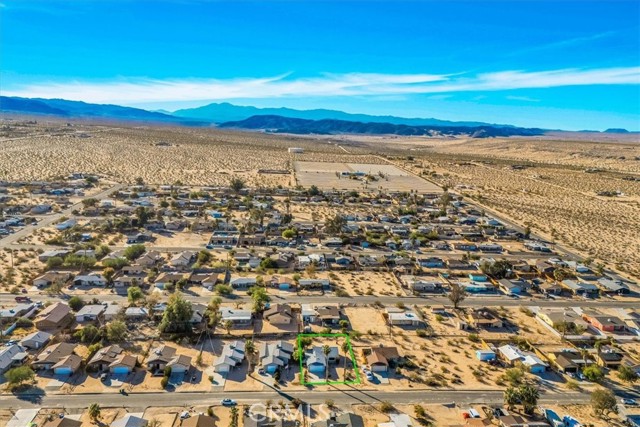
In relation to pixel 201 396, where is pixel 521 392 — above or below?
above

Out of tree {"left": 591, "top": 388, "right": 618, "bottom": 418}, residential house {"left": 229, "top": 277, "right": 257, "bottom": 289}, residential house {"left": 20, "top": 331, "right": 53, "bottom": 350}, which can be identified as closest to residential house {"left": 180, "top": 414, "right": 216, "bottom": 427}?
residential house {"left": 20, "top": 331, "right": 53, "bottom": 350}

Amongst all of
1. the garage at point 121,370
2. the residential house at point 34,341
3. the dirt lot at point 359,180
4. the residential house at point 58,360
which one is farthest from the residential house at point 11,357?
the dirt lot at point 359,180

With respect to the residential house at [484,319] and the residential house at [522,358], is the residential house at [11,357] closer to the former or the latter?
the residential house at [522,358]

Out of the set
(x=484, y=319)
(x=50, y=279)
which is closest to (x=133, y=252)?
(x=50, y=279)

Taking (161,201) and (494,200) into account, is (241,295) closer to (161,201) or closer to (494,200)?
(161,201)

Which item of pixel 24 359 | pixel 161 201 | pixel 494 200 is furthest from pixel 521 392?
pixel 494 200

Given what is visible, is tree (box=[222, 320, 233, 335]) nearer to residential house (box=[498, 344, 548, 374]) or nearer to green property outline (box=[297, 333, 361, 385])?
green property outline (box=[297, 333, 361, 385])
